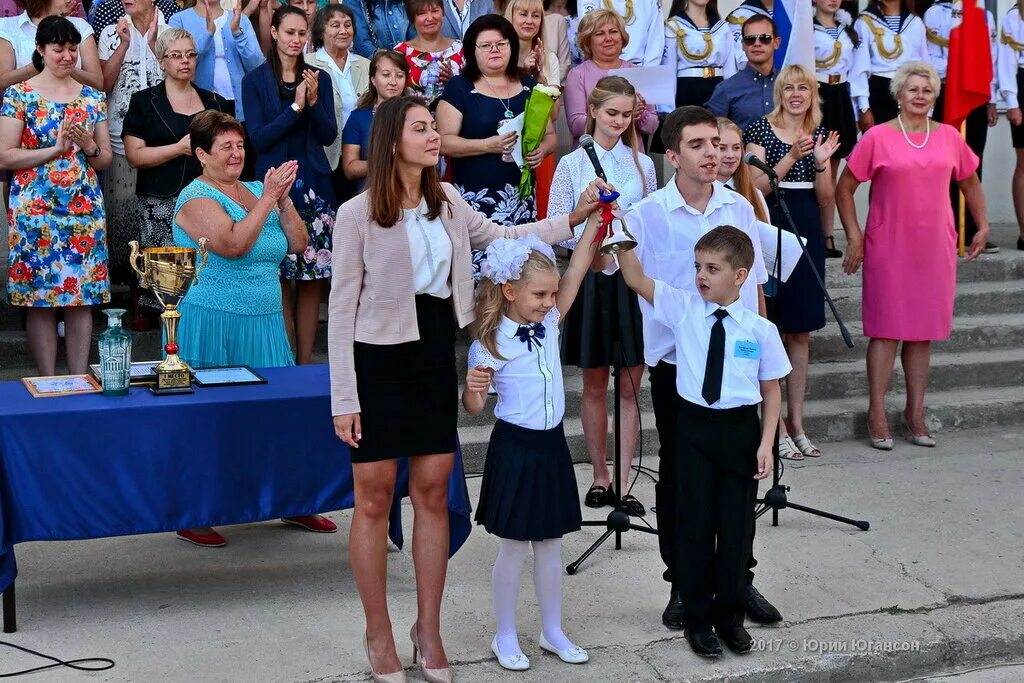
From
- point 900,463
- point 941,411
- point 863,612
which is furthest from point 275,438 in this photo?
point 941,411

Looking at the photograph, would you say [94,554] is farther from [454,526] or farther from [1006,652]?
[1006,652]

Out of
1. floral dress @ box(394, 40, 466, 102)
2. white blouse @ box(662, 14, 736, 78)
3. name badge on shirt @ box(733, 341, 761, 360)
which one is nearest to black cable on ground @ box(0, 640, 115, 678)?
name badge on shirt @ box(733, 341, 761, 360)

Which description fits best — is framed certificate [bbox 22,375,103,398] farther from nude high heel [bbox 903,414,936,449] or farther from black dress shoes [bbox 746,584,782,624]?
nude high heel [bbox 903,414,936,449]

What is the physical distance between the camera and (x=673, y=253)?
493 centimetres

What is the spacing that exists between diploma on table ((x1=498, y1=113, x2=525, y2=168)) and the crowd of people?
0.13 ft

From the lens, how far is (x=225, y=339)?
19.0 feet

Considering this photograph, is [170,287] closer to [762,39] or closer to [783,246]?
[783,246]

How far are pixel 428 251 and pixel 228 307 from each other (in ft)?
5.58

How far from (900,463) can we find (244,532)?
11.7ft

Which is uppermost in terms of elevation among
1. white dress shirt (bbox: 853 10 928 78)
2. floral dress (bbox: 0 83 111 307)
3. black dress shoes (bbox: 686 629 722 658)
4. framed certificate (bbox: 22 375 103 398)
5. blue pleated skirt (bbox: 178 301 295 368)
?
white dress shirt (bbox: 853 10 928 78)

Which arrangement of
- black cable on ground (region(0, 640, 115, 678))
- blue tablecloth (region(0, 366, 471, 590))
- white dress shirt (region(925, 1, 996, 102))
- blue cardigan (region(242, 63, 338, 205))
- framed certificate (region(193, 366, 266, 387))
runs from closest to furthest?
black cable on ground (region(0, 640, 115, 678)), blue tablecloth (region(0, 366, 471, 590)), framed certificate (region(193, 366, 266, 387)), blue cardigan (region(242, 63, 338, 205)), white dress shirt (region(925, 1, 996, 102))

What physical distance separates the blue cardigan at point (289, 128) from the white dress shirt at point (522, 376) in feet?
9.69

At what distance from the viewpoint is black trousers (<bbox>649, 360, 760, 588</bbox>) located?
491 centimetres

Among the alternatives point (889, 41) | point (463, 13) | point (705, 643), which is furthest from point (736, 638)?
point (889, 41)
